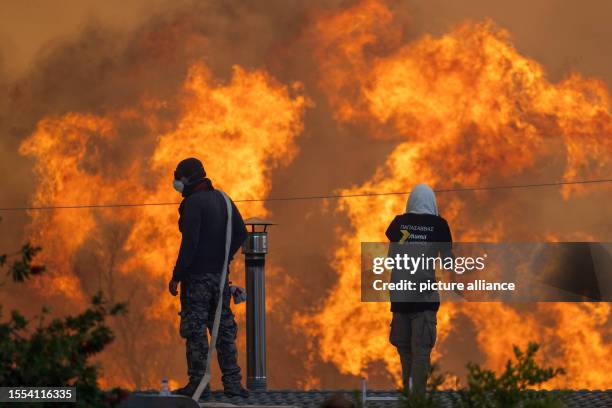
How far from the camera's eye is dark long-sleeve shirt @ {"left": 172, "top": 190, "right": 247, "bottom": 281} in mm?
12992

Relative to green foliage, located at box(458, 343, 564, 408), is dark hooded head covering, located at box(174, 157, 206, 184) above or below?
above

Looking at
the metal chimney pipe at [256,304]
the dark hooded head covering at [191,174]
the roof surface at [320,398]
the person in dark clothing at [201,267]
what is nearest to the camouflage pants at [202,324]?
the person in dark clothing at [201,267]

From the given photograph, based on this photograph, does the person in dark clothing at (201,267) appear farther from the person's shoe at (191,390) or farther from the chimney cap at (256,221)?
the chimney cap at (256,221)

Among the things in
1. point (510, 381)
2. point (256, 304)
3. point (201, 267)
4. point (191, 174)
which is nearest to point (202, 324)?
point (201, 267)

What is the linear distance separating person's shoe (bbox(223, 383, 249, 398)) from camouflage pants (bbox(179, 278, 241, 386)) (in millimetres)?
120

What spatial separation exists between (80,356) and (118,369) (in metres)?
32.4

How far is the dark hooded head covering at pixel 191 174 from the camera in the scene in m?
13.2

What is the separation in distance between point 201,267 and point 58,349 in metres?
4.70

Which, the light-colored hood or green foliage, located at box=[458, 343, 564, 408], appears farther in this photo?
the light-colored hood

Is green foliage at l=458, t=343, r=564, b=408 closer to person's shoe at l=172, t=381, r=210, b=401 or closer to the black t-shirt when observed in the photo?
the black t-shirt

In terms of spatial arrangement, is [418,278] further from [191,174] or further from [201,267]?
[191,174]

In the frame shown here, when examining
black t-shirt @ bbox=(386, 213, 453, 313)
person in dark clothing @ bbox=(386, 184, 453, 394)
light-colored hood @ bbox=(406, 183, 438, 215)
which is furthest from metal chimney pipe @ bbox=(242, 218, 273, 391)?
light-colored hood @ bbox=(406, 183, 438, 215)

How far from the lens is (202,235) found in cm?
1316

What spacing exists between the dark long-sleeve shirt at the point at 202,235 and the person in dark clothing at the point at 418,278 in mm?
1659
